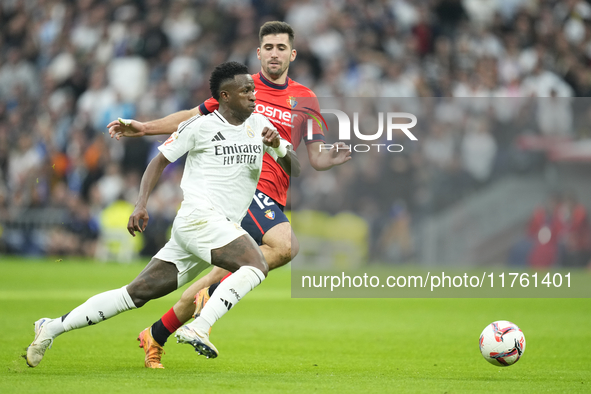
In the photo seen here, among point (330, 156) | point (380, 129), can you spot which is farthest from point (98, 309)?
point (380, 129)

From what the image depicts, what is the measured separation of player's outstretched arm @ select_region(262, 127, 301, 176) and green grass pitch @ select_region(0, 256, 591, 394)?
5.45 feet

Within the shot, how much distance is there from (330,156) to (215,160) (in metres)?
1.25

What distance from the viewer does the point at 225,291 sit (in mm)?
6113

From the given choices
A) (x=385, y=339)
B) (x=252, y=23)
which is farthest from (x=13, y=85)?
(x=385, y=339)

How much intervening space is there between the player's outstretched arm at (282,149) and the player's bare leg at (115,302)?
1.19 m

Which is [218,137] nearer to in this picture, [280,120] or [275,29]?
[280,120]

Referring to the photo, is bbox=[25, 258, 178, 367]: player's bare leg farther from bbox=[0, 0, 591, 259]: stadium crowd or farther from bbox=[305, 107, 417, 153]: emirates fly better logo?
bbox=[0, 0, 591, 259]: stadium crowd

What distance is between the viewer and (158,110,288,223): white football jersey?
635 cm

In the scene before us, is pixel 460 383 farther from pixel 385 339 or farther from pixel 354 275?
pixel 354 275

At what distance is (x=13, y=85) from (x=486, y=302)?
1630cm

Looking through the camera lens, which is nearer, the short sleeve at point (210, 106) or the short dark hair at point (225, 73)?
the short dark hair at point (225, 73)

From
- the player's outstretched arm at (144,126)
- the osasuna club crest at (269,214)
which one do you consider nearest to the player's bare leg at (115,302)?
the player's outstretched arm at (144,126)

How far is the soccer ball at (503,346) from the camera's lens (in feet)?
22.2

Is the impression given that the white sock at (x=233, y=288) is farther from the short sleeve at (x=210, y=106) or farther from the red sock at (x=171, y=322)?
the short sleeve at (x=210, y=106)
